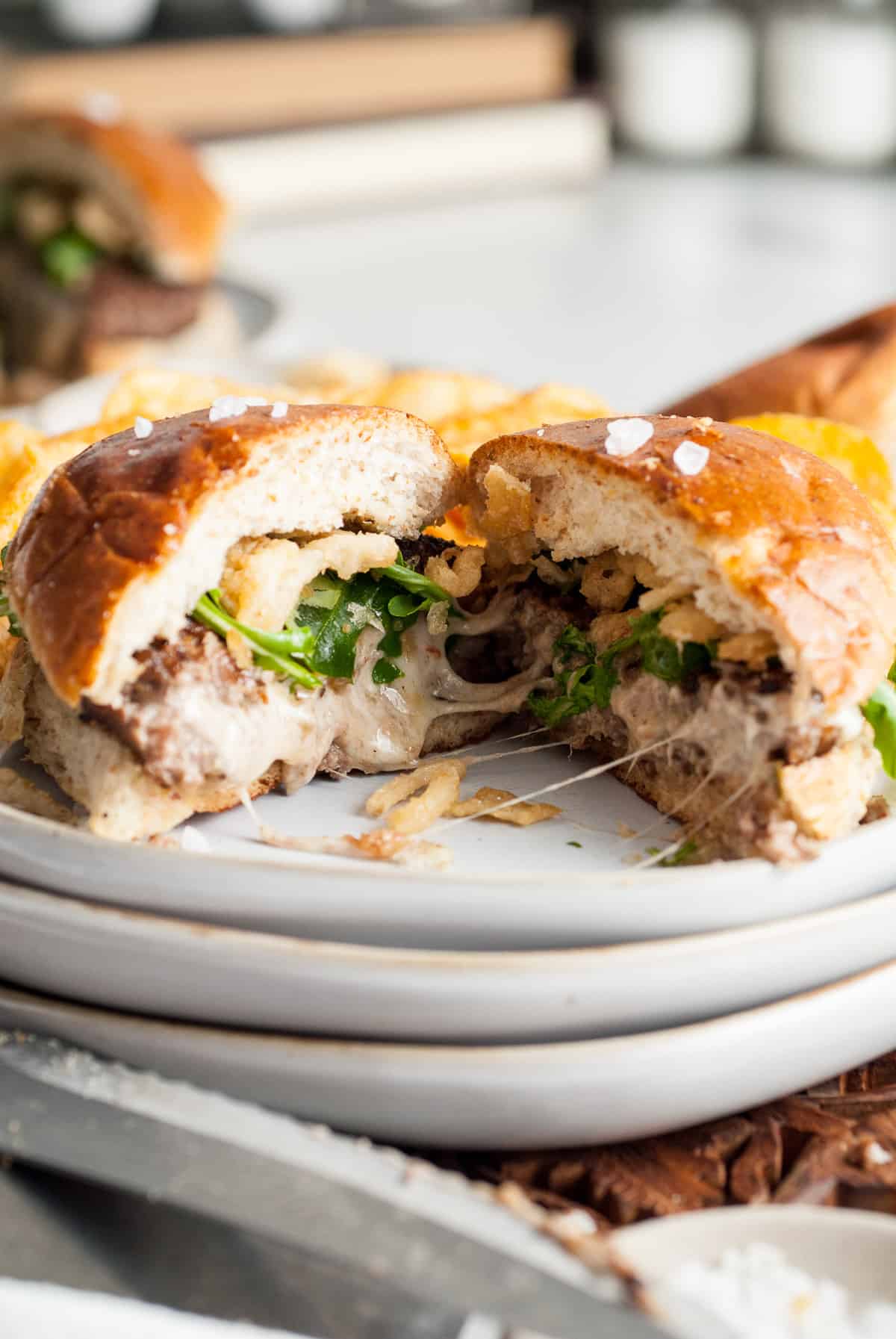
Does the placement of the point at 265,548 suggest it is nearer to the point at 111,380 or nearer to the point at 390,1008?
the point at 390,1008

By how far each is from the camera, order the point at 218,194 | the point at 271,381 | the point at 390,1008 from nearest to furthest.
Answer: the point at 390,1008, the point at 271,381, the point at 218,194

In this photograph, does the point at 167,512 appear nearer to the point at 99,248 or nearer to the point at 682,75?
the point at 99,248

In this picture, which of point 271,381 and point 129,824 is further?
point 271,381

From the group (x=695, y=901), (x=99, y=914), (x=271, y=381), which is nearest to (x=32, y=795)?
(x=99, y=914)

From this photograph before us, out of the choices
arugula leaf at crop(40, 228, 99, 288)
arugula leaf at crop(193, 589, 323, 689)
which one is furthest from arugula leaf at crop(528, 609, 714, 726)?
arugula leaf at crop(40, 228, 99, 288)

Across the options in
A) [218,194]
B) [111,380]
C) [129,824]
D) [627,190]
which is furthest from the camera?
[627,190]

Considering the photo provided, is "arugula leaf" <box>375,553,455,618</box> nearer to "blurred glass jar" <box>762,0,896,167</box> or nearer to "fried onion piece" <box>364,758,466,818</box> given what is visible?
"fried onion piece" <box>364,758,466,818</box>
